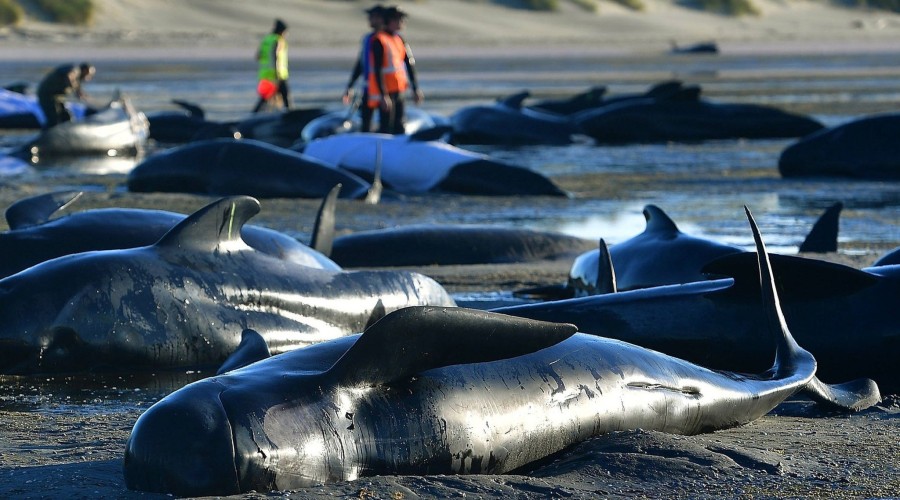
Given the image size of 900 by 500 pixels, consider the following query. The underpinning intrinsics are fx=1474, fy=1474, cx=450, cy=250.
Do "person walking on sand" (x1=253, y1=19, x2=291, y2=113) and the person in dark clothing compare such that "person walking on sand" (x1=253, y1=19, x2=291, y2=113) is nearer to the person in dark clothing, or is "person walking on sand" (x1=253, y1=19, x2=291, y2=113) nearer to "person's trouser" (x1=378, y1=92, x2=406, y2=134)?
the person in dark clothing

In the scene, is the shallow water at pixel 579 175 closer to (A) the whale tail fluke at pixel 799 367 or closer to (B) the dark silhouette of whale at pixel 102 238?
(B) the dark silhouette of whale at pixel 102 238

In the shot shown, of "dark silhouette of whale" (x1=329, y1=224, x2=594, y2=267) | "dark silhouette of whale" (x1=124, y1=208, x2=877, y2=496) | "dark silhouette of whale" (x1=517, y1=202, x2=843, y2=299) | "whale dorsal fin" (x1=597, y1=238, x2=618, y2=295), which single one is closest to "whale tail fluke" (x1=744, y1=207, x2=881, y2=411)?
"dark silhouette of whale" (x1=124, y1=208, x2=877, y2=496)

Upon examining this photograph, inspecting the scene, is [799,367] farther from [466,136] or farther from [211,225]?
[466,136]

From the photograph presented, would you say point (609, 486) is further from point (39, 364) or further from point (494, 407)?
point (39, 364)

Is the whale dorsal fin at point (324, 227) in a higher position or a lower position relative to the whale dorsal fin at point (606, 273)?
lower

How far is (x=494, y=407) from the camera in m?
4.14

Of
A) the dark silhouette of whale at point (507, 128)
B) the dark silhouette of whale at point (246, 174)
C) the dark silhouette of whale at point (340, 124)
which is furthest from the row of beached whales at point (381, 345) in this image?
the dark silhouette of whale at point (507, 128)

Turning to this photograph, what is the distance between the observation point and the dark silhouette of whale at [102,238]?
6.76 metres

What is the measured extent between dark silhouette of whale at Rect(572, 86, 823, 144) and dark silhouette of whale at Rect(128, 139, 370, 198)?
7.96 m

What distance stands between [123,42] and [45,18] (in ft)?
17.9

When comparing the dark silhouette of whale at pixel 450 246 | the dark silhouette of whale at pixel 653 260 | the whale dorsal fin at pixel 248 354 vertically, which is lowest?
the dark silhouette of whale at pixel 450 246

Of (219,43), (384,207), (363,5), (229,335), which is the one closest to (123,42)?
(219,43)

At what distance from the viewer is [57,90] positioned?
19500 mm

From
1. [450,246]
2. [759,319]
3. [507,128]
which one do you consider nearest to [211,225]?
[759,319]
